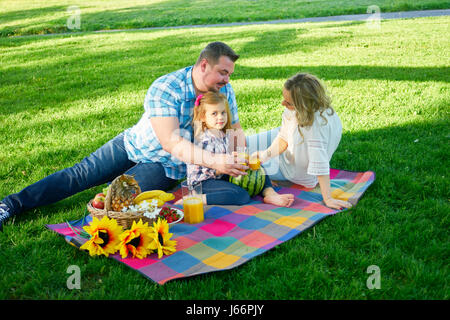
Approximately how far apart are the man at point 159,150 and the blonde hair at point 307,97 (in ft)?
1.94


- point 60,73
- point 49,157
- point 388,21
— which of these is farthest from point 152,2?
point 49,157

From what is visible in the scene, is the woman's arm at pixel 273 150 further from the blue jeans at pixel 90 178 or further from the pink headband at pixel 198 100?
the blue jeans at pixel 90 178

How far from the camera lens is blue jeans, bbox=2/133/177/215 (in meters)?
3.45

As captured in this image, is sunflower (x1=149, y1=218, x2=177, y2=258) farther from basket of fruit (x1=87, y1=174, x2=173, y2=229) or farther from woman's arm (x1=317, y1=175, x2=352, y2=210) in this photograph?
woman's arm (x1=317, y1=175, x2=352, y2=210)

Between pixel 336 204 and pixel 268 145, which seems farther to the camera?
pixel 268 145

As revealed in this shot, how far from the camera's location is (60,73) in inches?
358

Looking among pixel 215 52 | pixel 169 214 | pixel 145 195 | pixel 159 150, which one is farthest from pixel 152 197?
pixel 215 52

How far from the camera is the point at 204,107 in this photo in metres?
3.61

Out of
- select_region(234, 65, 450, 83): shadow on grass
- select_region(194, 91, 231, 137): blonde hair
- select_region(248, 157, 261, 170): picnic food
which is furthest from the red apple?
select_region(234, 65, 450, 83): shadow on grass

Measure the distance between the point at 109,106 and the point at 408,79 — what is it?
525 cm

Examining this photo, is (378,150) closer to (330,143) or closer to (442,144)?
(442,144)

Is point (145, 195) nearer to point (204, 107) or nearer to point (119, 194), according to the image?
point (119, 194)

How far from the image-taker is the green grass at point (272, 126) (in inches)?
97.7

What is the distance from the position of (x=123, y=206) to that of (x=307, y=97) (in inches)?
69.2
